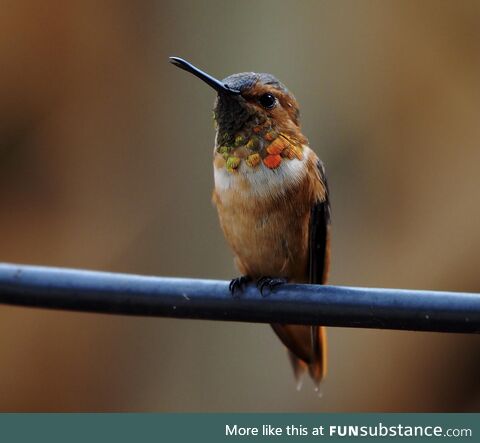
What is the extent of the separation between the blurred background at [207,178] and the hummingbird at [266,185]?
2253 millimetres

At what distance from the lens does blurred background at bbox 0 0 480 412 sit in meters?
4.71

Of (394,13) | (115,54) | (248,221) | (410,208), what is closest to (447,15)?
(394,13)

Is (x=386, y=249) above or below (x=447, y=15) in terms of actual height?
below

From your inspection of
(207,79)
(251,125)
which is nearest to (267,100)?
(251,125)

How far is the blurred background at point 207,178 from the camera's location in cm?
471

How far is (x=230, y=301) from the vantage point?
65.7 inches

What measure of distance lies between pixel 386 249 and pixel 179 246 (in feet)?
4.00

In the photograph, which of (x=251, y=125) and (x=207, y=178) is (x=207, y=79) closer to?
(x=251, y=125)

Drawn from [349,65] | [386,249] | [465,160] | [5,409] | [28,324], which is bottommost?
[5,409]

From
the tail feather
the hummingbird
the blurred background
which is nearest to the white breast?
the hummingbird

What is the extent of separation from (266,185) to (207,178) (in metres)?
2.68

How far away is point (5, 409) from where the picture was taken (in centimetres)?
490

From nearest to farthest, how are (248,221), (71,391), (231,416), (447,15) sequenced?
(248,221)
(231,416)
(447,15)
(71,391)

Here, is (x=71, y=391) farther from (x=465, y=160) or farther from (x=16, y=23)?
(x=465, y=160)
